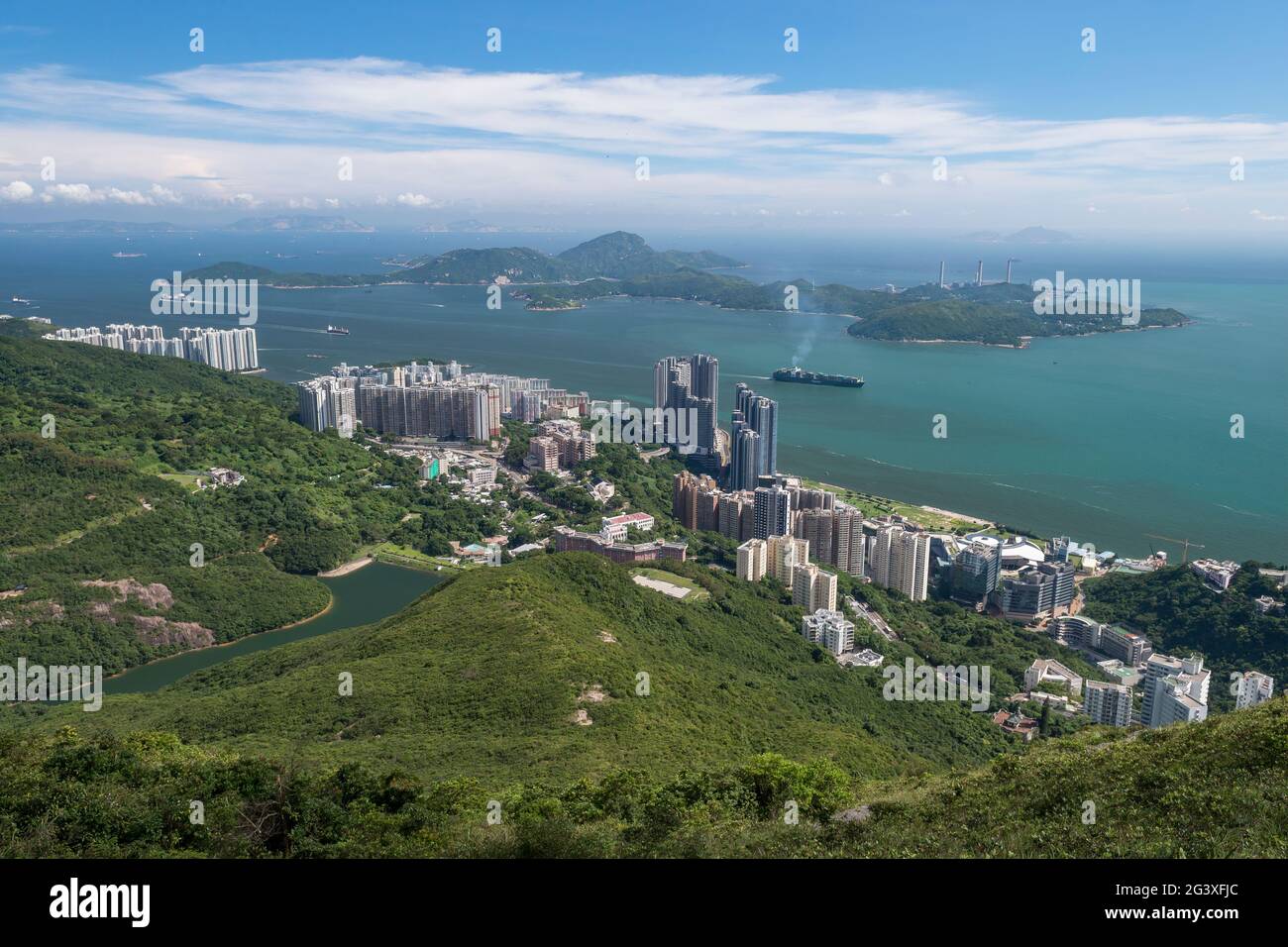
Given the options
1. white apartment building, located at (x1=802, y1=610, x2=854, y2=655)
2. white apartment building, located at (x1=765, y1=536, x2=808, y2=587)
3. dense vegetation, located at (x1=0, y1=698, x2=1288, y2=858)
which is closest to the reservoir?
white apartment building, located at (x1=765, y1=536, x2=808, y2=587)

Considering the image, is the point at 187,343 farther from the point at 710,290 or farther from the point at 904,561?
the point at 710,290

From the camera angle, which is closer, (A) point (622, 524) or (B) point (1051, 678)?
(B) point (1051, 678)

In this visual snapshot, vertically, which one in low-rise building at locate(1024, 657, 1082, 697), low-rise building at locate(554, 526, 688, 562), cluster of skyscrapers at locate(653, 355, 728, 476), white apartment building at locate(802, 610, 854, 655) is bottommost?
low-rise building at locate(1024, 657, 1082, 697)

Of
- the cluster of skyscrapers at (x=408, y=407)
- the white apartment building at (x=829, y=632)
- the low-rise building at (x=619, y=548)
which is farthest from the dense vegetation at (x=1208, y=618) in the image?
the cluster of skyscrapers at (x=408, y=407)

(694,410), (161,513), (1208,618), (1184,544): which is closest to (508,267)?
(694,410)

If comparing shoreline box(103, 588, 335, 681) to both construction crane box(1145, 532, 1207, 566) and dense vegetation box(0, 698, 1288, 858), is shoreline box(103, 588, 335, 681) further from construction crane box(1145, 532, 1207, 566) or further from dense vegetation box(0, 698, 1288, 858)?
construction crane box(1145, 532, 1207, 566)

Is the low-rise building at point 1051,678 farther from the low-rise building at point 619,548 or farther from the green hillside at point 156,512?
the green hillside at point 156,512

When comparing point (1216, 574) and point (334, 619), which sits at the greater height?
point (1216, 574)
